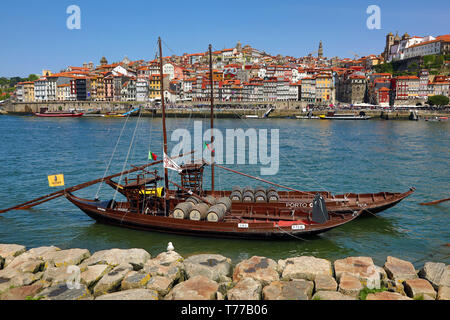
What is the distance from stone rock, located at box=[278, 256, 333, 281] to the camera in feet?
31.2

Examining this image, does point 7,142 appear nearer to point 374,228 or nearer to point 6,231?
point 6,231

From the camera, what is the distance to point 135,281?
909 cm

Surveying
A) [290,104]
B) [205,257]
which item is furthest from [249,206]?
[290,104]

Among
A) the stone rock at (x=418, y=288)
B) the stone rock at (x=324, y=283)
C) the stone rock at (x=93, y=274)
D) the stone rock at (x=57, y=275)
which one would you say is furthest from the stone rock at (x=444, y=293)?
the stone rock at (x=57, y=275)

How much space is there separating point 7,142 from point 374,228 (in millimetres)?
46968

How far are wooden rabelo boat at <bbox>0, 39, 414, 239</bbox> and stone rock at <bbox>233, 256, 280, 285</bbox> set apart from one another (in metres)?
3.35

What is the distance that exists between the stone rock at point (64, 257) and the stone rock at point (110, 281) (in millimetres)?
1679

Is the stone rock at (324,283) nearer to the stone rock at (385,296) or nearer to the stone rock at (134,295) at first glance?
the stone rock at (385,296)

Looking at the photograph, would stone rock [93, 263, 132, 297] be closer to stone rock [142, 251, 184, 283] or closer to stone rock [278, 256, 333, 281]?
stone rock [142, 251, 184, 283]

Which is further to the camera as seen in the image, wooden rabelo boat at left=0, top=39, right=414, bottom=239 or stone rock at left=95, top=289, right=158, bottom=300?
wooden rabelo boat at left=0, top=39, right=414, bottom=239

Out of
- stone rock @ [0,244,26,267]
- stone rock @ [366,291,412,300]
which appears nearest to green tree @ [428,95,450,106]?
stone rock @ [366,291,412,300]

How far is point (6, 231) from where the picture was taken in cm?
1569

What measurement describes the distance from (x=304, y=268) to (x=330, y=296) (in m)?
1.62

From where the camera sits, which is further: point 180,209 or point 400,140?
point 400,140
